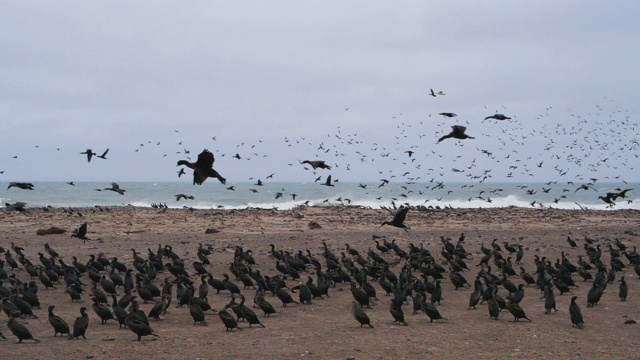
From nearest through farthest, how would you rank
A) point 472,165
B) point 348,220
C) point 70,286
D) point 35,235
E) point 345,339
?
point 345,339, point 70,286, point 35,235, point 348,220, point 472,165

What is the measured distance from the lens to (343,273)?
19281 mm

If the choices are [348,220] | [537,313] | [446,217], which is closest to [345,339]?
[537,313]

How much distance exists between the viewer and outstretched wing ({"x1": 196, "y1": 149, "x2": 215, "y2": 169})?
11459mm

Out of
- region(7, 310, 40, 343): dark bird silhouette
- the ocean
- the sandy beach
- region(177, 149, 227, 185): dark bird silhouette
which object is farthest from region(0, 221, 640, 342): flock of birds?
the ocean

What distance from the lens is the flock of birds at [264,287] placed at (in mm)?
14172

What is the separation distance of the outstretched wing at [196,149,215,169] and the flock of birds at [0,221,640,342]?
134 inches

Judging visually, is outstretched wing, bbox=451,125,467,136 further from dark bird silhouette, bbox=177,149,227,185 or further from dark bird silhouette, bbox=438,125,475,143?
dark bird silhouette, bbox=177,149,227,185

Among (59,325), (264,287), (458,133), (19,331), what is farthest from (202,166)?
(264,287)

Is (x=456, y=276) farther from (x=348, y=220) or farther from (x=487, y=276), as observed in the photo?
(x=348, y=220)

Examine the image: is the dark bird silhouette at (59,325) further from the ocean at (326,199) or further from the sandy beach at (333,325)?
the ocean at (326,199)

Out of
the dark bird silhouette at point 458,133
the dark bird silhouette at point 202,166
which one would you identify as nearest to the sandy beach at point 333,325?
the dark bird silhouette at point 202,166

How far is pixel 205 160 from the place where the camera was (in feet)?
37.9

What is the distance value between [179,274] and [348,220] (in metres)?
21.6

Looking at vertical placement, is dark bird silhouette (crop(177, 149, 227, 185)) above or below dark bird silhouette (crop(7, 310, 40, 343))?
above
